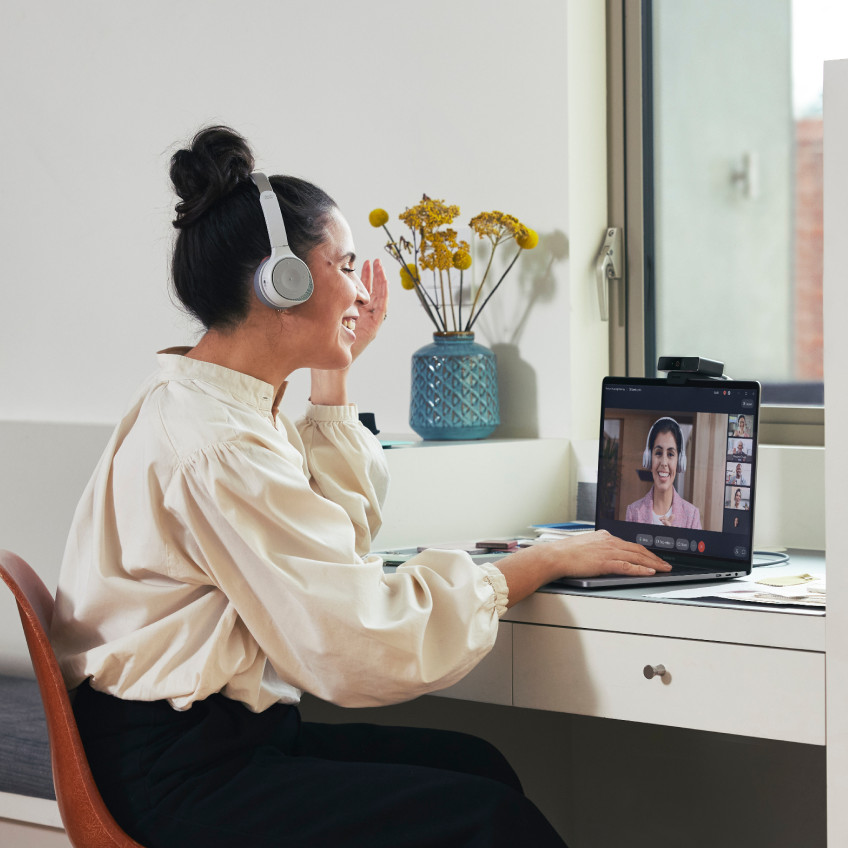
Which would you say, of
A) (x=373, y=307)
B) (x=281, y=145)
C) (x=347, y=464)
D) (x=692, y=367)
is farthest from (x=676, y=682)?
(x=281, y=145)

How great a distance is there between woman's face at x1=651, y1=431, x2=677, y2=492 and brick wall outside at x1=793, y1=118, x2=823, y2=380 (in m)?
0.64

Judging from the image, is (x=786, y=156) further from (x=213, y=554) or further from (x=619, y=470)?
(x=213, y=554)

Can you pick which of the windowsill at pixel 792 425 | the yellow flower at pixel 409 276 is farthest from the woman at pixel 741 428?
the yellow flower at pixel 409 276

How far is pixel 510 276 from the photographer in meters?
2.19

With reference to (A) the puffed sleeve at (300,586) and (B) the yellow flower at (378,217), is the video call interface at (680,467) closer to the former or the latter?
(A) the puffed sleeve at (300,586)

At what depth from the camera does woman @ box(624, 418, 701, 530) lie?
156 cm

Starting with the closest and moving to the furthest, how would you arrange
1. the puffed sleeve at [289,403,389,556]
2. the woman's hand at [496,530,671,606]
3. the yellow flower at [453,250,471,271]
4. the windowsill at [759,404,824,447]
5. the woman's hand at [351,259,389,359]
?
1. the woman's hand at [496,530,671,606]
2. the puffed sleeve at [289,403,389,556]
3. the woman's hand at [351,259,389,359]
4. the windowsill at [759,404,824,447]
5. the yellow flower at [453,250,471,271]

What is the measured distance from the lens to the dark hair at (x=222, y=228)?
1.33 m

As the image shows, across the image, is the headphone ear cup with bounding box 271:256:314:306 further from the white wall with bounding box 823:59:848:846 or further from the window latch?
the window latch

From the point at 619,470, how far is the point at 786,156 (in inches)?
32.0

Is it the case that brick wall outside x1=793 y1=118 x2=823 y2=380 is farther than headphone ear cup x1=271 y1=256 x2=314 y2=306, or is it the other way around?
brick wall outside x1=793 y1=118 x2=823 y2=380

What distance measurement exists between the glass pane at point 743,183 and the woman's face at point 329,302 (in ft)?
3.21

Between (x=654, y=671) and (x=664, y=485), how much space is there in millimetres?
325

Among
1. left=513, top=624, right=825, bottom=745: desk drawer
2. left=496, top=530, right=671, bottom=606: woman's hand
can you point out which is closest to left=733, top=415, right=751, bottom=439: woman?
left=496, top=530, right=671, bottom=606: woman's hand
